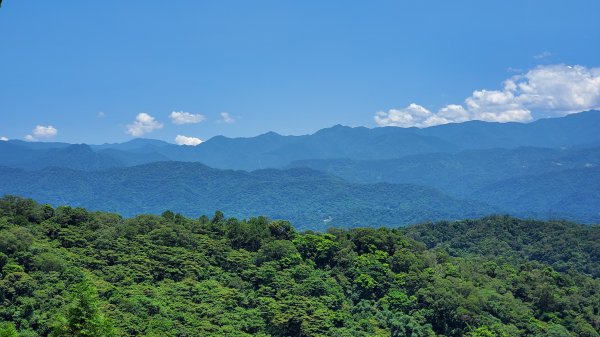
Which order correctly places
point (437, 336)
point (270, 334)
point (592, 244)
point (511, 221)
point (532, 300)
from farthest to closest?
1. point (511, 221)
2. point (592, 244)
3. point (532, 300)
4. point (437, 336)
5. point (270, 334)

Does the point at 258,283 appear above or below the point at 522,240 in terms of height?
above

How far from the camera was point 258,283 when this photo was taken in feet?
123

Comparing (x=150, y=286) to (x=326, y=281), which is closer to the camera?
(x=150, y=286)

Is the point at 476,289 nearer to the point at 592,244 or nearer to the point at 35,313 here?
the point at 35,313

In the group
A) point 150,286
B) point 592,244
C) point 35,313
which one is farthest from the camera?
point 592,244

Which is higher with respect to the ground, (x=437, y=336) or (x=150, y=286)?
(x=150, y=286)

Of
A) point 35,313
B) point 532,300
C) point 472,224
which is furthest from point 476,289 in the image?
point 472,224

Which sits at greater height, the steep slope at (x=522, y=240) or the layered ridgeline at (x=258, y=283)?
the layered ridgeline at (x=258, y=283)

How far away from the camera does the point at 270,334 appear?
3186 centimetres

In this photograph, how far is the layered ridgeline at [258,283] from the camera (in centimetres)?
3045

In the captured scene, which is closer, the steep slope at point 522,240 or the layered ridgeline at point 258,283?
the layered ridgeline at point 258,283

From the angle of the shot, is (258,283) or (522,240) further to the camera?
(522,240)

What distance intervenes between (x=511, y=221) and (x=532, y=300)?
5787cm

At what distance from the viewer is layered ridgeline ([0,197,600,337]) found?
30453 mm
